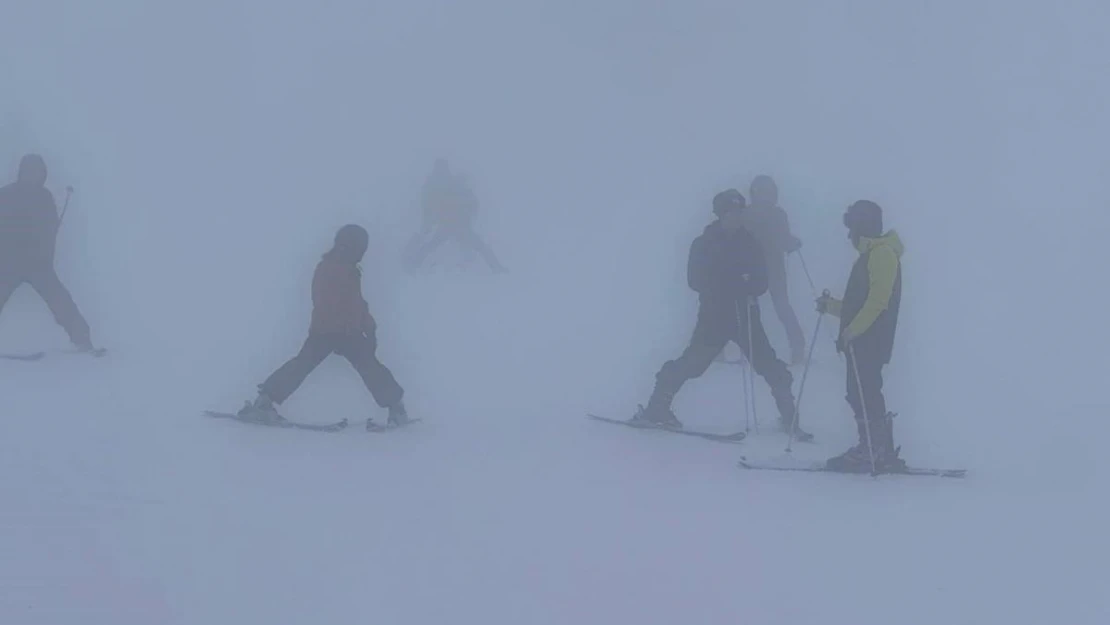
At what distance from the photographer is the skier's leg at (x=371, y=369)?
23.0 feet

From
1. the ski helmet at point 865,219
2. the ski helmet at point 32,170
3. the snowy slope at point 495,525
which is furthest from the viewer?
the ski helmet at point 32,170

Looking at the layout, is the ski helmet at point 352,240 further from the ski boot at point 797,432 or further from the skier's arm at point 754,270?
the ski boot at point 797,432

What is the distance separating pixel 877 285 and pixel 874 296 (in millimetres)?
56

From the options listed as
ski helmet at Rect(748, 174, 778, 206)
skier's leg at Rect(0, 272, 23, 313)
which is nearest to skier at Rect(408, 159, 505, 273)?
ski helmet at Rect(748, 174, 778, 206)

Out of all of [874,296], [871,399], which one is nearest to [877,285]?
[874,296]

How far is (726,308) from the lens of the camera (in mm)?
7055

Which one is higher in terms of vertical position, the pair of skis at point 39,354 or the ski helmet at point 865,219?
the ski helmet at point 865,219

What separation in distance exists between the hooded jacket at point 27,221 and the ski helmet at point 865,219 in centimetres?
587

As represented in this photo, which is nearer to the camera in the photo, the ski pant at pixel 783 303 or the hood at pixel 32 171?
the hood at pixel 32 171

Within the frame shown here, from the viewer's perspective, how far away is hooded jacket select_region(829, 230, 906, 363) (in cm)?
600

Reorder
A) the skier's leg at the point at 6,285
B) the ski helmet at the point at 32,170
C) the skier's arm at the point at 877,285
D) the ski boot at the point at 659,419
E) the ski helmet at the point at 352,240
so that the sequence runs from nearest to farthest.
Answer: the skier's arm at the point at 877,285, the ski helmet at the point at 352,240, the ski boot at the point at 659,419, the skier's leg at the point at 6,285, the ski helmet at the point at 32,170

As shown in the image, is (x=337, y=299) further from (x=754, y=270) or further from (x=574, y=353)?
(x=574, y=353)

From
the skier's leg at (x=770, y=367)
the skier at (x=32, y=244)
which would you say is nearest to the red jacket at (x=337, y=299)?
the skier's leg at (x=770, y=367)

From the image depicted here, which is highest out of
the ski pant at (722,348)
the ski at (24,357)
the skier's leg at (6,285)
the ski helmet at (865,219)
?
the ski helmet at (865,219)
